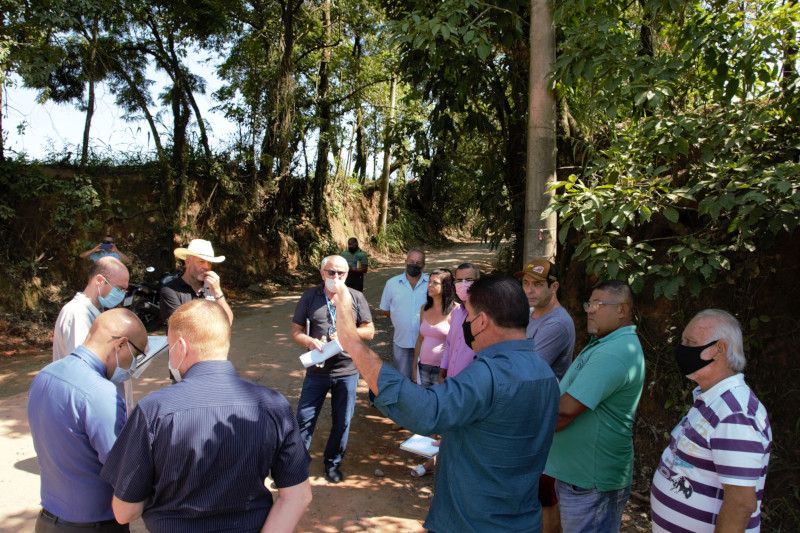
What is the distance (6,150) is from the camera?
11125mm

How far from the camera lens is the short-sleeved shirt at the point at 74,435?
2.14 meters

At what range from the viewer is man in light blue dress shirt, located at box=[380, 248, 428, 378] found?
558cm

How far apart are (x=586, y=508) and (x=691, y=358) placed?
1.02m

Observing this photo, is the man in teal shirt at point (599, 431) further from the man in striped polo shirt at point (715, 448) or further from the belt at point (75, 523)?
the belt at point (75, 523)

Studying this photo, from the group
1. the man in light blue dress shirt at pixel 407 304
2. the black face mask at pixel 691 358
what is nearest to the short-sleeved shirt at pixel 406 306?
the man in light blue dress shirt at pixel 407 304

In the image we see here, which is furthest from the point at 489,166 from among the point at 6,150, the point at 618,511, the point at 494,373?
the point at 6,150

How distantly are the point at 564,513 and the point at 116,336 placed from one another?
251cm

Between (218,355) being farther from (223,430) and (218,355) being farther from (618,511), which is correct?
(618,511)

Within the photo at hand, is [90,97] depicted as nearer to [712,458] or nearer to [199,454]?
[199,454]

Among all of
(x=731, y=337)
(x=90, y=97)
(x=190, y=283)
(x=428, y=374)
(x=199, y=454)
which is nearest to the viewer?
(x=199, y=454)

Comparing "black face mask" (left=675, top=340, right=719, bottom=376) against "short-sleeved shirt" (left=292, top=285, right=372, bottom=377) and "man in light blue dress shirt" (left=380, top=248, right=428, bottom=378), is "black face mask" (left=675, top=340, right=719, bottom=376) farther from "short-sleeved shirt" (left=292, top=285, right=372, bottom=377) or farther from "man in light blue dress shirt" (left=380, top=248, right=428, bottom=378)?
"man in light blue dress shirt" (left=380, top=248, right=428, bottom=378)

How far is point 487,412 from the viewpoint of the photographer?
1.96 m

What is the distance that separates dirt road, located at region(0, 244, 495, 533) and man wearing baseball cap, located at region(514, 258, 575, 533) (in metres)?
1.25

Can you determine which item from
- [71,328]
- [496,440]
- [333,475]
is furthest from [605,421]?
→ [71,328]
